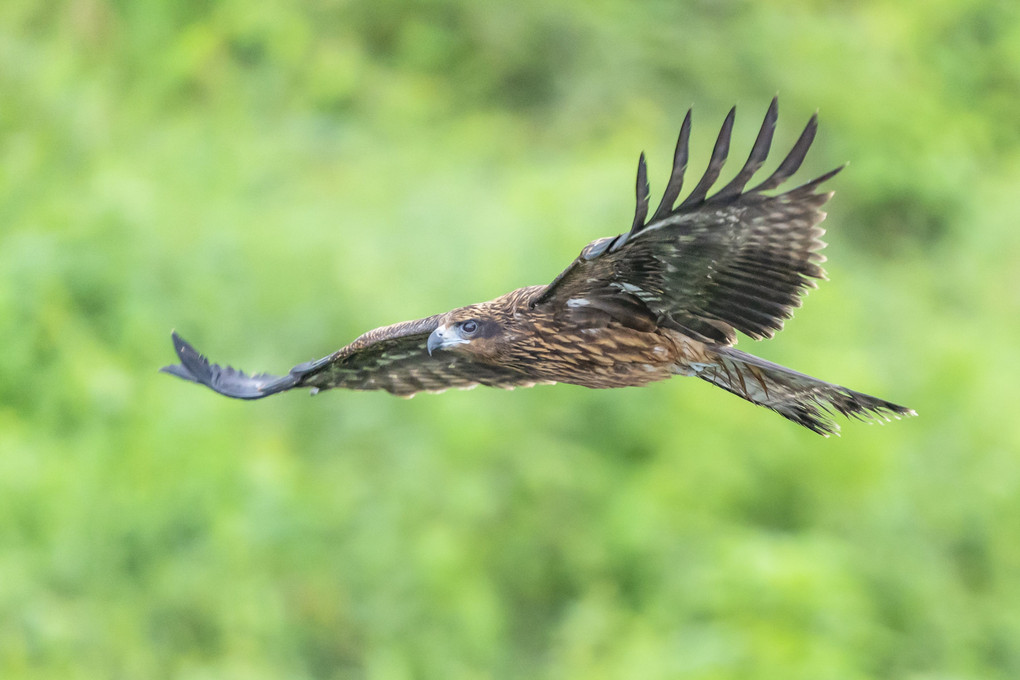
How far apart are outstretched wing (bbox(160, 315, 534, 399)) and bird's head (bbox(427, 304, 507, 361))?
1.30 ft

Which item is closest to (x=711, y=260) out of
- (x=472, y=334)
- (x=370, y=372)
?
(x=472, y=334)

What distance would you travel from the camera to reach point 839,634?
919 centimetres

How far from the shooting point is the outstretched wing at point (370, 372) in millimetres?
5387

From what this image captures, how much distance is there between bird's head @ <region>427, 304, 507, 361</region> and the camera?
4.68 meters

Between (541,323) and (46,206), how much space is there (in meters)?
6.51

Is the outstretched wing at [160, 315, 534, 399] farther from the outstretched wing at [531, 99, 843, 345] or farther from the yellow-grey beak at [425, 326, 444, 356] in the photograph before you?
the outstretched wing at [531, 99, 843, 345]

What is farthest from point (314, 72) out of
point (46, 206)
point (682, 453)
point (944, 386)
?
point (944, 386)

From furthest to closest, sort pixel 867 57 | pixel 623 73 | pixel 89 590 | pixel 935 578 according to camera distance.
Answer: pixel 867 57 → pixel 623 73 → pixel 935 578 → pixel 89 590

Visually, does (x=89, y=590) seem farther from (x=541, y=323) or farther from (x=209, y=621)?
(x=541, y=323)

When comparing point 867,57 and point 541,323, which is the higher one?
point 867,57

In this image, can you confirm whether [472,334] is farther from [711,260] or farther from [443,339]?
[711,260]

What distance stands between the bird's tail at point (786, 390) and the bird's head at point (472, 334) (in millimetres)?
737

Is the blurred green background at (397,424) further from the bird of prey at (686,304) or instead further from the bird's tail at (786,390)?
the bird's tail at (786,390)

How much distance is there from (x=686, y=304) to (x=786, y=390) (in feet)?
1.69
